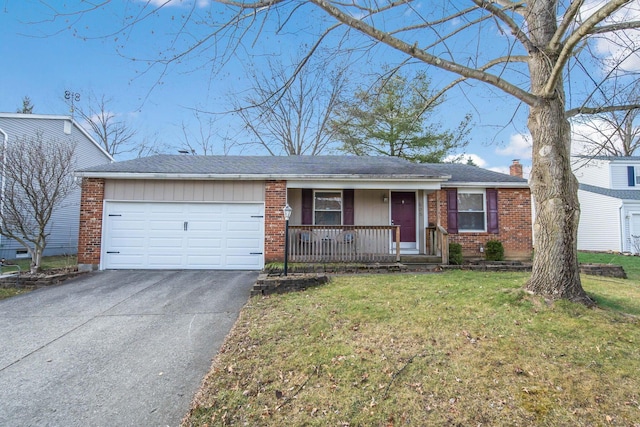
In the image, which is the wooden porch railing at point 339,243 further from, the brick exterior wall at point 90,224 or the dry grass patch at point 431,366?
the brick exterior wall at point 90,224

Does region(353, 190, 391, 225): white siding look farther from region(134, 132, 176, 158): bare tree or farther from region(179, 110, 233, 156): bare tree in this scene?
region(134, 132, 176, 158): bare tree

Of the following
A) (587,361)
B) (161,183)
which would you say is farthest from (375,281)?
(161,183)

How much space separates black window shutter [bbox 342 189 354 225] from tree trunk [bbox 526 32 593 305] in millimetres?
6051

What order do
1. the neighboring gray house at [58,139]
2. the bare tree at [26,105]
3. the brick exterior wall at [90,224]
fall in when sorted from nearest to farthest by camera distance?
1. the brick exterior wall at [90,224]
2. the neighboring gray house at [58,139]
3. the bare tree at [26,105]

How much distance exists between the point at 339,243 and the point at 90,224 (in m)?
7.17

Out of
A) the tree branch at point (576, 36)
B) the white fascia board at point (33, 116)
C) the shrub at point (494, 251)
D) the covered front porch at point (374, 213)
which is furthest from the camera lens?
the white fascia board at point (33, 116)

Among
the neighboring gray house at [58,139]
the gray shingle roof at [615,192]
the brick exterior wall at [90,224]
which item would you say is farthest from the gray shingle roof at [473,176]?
the neighboring gray house at [58,139]

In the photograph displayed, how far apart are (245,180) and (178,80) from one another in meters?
4.63

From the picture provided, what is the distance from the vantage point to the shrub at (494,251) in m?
9.72

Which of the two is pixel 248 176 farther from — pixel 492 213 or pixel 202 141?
pixel 202 141

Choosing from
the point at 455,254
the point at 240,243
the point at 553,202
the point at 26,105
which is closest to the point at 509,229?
the point at 455,254

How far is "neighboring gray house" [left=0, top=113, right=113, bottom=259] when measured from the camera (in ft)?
41.7

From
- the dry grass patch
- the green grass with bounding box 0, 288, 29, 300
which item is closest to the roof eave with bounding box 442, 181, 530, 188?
the dry grass patch

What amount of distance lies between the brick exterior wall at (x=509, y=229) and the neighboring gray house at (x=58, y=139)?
49.3ft
